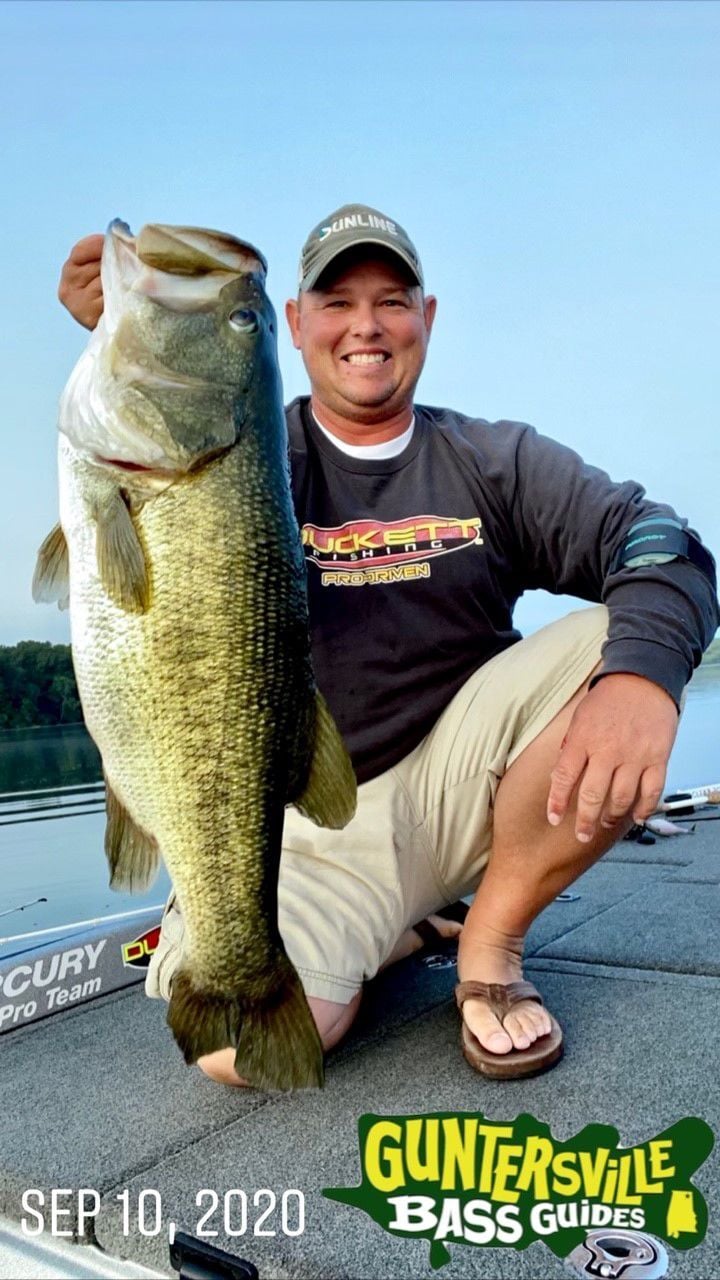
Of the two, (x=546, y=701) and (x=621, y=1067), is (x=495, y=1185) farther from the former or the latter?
(x=546, y=701)

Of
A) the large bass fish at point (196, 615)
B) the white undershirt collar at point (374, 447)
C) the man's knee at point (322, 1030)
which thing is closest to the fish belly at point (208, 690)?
the large bass fish at point (196, 615)

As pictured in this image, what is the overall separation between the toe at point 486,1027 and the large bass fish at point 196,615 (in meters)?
0.52

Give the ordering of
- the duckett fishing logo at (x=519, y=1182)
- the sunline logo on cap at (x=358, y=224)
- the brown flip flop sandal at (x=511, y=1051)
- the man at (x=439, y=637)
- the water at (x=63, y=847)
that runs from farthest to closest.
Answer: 1. the water at (x=63, y=847)
2. the sunline logo on cap at (x=358, y=224)
3. the man at (x=439, y=637)
4. the brown flip flop sandal at (x=511, y=1051)
5. the duckett fishing logo at (x=519, y=1182)

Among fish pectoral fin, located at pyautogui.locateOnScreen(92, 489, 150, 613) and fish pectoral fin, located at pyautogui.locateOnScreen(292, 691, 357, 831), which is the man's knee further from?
fish pectoral fin, located at pyautogui.locateOnScreen(92, 489, 150, 613)

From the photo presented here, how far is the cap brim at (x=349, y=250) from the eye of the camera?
2930mm

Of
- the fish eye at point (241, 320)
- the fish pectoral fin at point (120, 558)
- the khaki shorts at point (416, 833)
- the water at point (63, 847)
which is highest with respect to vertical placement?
the fish eye at point (241, 320)

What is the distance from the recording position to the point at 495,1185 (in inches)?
72.9

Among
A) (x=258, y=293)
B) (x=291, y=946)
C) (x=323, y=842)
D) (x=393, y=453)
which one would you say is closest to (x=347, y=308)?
(x=393, y=453)

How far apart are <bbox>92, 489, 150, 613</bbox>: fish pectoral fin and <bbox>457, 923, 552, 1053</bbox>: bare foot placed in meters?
1.26

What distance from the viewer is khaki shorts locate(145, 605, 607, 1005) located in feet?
8.74

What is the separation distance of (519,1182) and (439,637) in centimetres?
142

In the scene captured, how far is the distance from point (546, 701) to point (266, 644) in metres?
0.99

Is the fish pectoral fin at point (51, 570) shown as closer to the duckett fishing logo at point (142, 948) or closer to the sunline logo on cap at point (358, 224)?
the sunline logo on cap at point (358, 224)

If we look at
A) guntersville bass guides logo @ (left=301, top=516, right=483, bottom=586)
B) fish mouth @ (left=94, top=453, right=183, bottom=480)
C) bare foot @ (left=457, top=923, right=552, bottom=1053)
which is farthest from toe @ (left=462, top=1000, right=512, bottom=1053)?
fish mouth @ (left=94, top=453, right=183, bottom=480)
